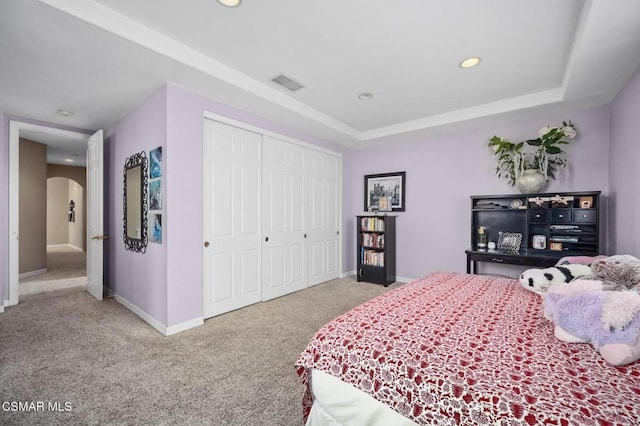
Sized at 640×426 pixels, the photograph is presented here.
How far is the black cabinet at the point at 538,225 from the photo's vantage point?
325 centimetres

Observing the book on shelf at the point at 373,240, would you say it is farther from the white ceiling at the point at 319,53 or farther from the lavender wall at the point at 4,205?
the lavender wall at the point at 4,205

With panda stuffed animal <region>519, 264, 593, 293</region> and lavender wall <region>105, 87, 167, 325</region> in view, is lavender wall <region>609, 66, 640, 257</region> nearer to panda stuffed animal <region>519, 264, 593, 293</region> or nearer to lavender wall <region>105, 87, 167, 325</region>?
panda stuffed animal <region>519, 264, 593, 293</region>

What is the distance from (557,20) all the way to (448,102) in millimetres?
1545

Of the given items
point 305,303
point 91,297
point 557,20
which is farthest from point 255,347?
point 557,20

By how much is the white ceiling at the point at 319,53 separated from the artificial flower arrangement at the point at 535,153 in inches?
13.2

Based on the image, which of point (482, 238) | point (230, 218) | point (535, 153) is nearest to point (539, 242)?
point (482, 238)

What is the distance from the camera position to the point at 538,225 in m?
3.67

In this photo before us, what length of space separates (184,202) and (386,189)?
11.1ft

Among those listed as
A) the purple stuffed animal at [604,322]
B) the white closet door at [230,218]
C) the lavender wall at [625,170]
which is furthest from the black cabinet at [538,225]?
the white closet door at [230,218]

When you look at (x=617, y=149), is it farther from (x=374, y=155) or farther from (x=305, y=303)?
(x=305, y=303)

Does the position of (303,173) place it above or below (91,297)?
above

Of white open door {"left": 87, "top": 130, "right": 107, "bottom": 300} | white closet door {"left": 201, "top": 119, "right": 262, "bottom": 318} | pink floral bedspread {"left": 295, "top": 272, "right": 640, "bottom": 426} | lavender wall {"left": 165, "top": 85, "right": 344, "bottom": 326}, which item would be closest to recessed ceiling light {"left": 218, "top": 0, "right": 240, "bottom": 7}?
lavender wall {"left": 165, "top": 85, "right": 344, "bottom": 326}

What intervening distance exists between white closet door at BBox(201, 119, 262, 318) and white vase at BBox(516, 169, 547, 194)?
3372mm

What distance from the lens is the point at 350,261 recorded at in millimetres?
5504
